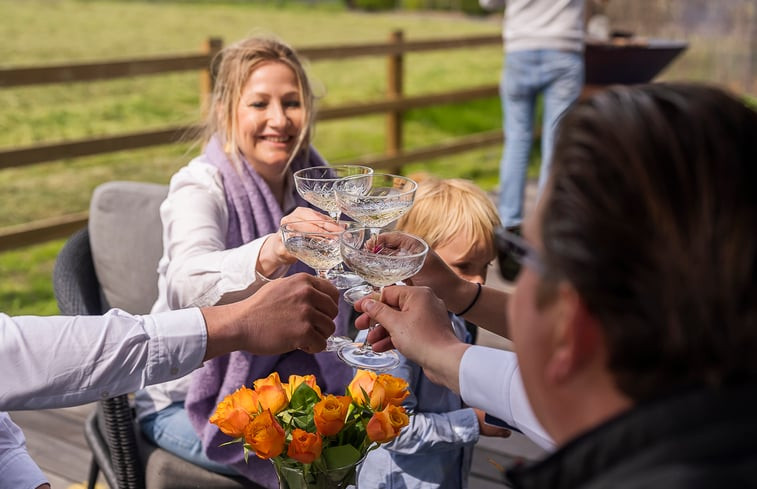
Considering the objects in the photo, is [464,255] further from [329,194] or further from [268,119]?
[268,119]

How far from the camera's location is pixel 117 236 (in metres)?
2.53

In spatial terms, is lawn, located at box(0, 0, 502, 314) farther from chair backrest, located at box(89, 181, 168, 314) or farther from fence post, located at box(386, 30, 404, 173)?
fence post, located at box(386, 30, 404, 173)

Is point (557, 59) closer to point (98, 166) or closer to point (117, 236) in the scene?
point (117, 236)

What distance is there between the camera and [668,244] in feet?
2.67

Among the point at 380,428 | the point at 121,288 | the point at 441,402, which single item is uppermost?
the point at 380,428

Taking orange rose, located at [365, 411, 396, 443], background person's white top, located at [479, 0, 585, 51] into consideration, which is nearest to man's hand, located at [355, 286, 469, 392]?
orange rose, located at [365, 411, 396, 443]

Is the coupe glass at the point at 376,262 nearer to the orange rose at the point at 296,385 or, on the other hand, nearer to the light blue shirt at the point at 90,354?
the orange rose at the point at 296,385

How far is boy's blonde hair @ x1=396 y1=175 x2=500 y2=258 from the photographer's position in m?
2.37

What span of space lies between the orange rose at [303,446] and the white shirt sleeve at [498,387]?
294mm

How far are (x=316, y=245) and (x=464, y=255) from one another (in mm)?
617

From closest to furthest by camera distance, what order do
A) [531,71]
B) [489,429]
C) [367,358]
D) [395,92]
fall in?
[367,358], [489,429], [531,71], [395,92]

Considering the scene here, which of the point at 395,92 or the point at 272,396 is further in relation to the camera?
the point at 395,92

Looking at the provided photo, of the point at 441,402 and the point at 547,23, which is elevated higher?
the point at 547,23

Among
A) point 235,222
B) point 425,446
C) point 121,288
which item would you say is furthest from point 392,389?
point 121,288
